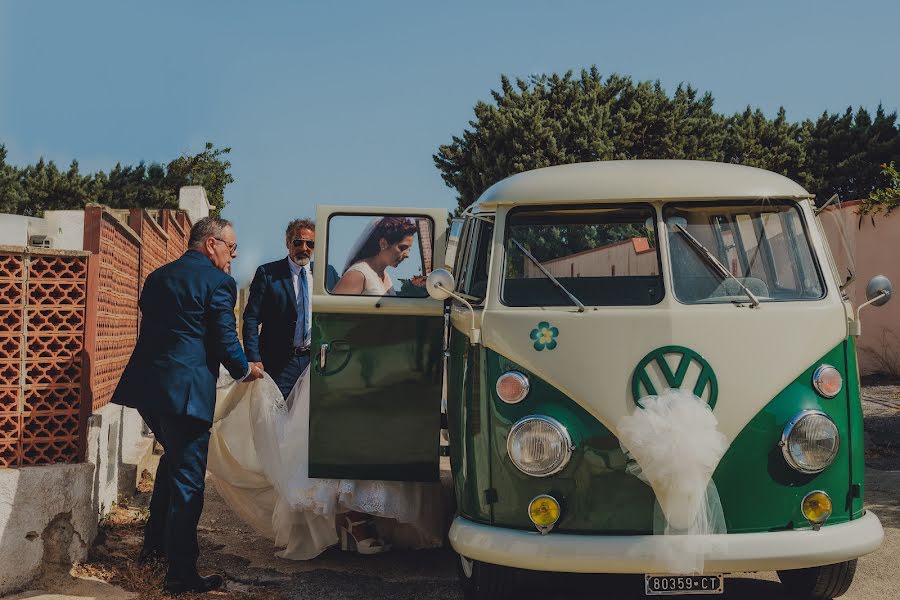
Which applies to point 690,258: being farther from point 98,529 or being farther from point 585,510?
point 98,529

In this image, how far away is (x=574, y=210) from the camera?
14.8ft

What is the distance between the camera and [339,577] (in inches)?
Answer: 209

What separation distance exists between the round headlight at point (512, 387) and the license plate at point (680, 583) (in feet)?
3.08

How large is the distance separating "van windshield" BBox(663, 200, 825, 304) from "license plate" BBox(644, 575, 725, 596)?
121 centimetres

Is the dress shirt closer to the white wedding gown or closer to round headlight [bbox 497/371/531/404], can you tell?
the white wedding gown

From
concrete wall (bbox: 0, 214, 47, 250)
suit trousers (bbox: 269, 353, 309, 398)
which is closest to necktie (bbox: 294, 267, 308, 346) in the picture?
suit trousers (bbox: 269, 353, 309, 398)

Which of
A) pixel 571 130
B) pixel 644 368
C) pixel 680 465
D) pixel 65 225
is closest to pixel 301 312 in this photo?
pixel 644 368

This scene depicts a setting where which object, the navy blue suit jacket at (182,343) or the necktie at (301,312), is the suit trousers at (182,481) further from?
the necktie at (301,312)

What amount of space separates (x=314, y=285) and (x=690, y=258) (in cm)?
205

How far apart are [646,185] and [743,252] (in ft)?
1.94

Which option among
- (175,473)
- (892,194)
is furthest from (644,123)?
(175,473)

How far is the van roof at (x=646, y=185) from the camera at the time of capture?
439 cm

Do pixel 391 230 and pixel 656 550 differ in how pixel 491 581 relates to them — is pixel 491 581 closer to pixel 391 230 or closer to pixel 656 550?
pixel 656 550

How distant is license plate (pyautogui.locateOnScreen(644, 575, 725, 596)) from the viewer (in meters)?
3.95
